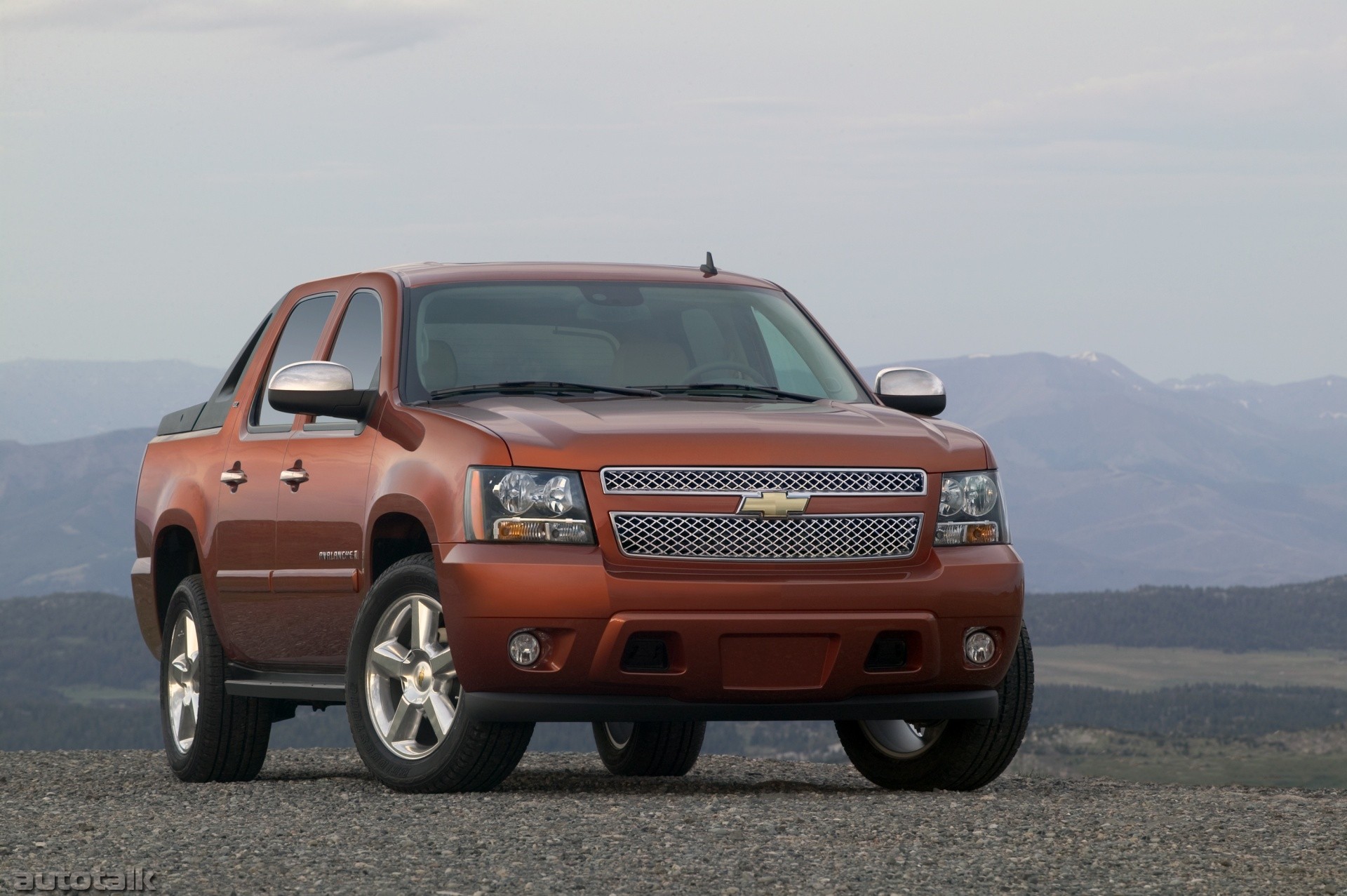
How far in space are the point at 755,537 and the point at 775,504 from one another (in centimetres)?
13

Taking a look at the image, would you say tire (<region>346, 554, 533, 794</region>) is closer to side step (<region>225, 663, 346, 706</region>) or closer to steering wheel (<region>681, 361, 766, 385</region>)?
side step (<region>225, 663, 346, 706</region>)

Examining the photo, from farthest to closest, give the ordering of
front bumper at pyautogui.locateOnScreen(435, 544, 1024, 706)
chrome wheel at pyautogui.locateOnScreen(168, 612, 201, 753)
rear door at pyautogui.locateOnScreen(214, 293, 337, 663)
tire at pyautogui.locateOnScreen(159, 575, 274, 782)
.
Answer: chrome wheel at pyautogui.locateOnScreen(168, 612, 201, 753), tire at pyautogui.locateOnScreen(159, 575, 274, 782), rear door at pyautogui.locateOnScreen(214, 293, 337, 663), front bumper at pyautogui.locateOnScreen(435, 544, 1024, 706)

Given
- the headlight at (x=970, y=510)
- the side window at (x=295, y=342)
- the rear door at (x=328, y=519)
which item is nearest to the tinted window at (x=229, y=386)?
the side window at (x=295, y=342)

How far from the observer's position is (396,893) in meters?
4.43

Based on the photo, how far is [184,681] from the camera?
28.5 feet

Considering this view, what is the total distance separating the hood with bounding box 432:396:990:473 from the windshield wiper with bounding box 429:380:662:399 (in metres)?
0.08

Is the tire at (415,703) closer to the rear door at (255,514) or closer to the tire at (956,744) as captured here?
the rear door at (255,514)

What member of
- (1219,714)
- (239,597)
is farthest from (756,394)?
(1219,714)

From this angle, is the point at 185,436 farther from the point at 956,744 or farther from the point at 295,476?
the point at 956,744

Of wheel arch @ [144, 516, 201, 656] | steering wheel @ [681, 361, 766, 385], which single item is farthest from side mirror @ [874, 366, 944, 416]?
wheel arch @ [144, 516, 201, 656]

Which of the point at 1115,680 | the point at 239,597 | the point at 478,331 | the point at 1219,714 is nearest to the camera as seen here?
the point at 478,331

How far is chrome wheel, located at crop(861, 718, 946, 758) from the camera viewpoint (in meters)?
7.30

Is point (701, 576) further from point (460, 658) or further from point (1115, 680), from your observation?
point (1115, 680)

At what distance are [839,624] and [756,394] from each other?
4.57 ft
